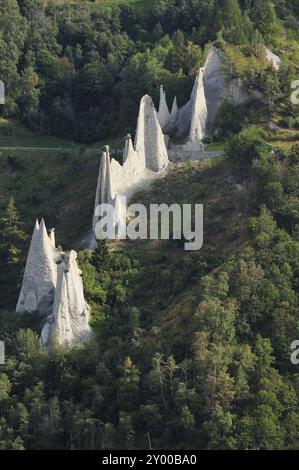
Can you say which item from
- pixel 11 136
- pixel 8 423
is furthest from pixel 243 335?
pixel 11 136

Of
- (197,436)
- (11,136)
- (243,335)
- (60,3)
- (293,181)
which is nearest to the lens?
(197,436)

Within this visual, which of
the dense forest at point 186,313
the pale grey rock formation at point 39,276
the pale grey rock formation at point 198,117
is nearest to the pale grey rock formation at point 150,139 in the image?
the dense forest at point 186,313

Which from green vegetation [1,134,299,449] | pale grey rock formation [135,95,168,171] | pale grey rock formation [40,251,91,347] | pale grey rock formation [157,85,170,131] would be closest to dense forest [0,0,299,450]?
green vegetation [1,134,299,449]

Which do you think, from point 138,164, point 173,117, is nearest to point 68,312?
point 138,164

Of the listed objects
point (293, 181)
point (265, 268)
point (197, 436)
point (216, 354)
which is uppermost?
point (293, 181)

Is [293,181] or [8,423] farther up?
[293,181]

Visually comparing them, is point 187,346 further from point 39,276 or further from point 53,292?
point 39,276

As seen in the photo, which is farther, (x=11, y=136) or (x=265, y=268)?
(x=11, y=136)

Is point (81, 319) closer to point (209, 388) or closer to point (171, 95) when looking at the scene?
point (209, 388)
